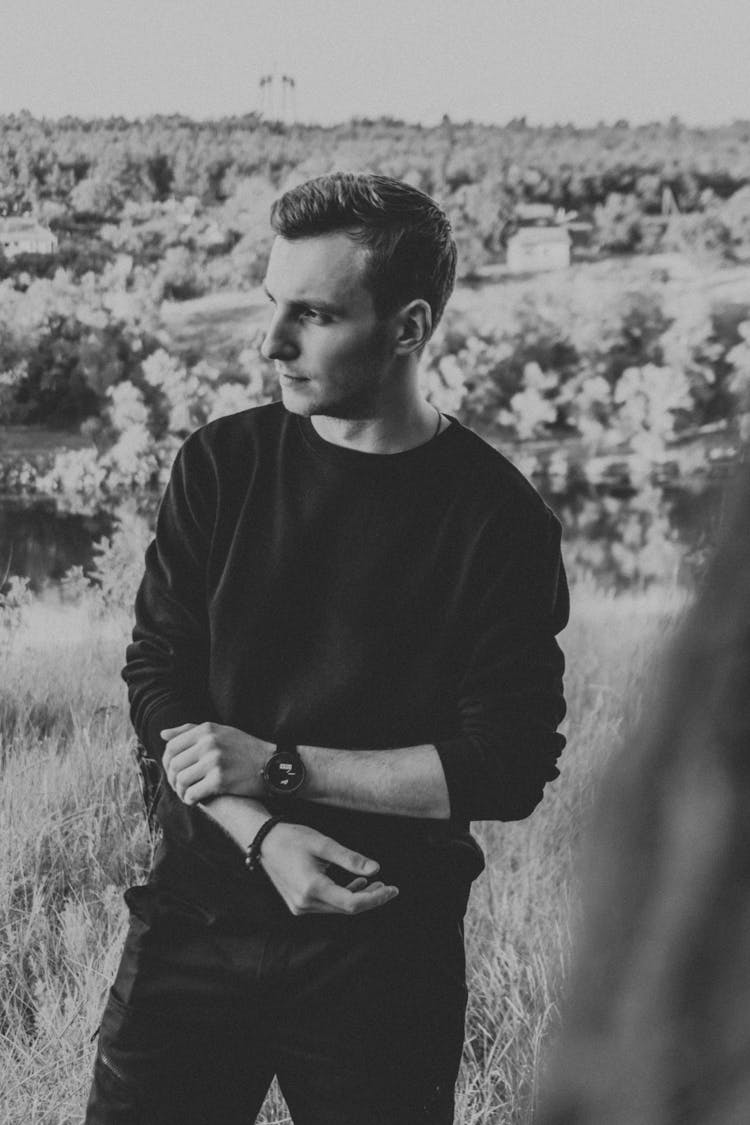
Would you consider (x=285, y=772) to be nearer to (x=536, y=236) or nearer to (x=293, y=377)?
(x=293, y=377)

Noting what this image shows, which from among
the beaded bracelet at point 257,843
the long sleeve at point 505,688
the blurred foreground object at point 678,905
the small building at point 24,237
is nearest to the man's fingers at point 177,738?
the beaded bracelet at point 257,843

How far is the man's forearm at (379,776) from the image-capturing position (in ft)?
4.01

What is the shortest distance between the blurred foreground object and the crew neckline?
3.68 ft

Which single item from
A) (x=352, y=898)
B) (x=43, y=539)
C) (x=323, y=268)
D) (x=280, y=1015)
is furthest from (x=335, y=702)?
(x=43, y=539)

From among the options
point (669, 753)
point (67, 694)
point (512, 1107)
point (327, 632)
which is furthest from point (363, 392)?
point (67, 694)

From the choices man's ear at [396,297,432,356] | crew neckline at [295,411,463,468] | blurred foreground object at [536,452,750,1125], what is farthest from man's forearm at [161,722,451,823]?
blurred foreground object at [536,452,750,1125]

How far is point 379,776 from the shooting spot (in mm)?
1221

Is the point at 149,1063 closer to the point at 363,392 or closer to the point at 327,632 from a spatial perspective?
the point at 327,632

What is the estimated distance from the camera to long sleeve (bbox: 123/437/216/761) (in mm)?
1305

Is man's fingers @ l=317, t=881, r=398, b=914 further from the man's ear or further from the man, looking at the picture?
the man's ear

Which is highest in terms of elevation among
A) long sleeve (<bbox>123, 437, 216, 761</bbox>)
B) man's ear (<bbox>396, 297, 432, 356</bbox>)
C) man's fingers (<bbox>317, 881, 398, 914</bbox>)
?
man's ear (<bbox>396, 297, 432, 356</bbox>)

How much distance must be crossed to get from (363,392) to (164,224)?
Result: 2.45 meters

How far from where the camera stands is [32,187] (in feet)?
11.3

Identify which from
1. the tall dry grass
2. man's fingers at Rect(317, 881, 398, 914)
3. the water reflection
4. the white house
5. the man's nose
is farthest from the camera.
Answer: the white house
